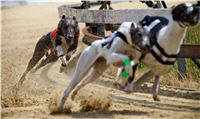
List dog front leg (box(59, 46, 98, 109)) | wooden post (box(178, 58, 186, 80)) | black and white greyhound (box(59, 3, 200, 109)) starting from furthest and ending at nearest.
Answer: wooden post (box(178, 58, 186, 80)) < dog front leg (box(59, 46, 98, 109)) < black and white greyhound (box(59, 3, 200, 109))

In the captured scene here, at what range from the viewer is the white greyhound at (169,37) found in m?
5.87

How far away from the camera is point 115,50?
6.33 meters

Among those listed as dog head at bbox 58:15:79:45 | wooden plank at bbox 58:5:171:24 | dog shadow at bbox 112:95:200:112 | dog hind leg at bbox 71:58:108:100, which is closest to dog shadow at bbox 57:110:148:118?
dog hind leg at bbox 71:58:108:100

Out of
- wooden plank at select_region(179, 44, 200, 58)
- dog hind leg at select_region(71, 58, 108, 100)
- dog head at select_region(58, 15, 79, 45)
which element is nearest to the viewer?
dog hind leg at select_region(71, 58, 108, 100)

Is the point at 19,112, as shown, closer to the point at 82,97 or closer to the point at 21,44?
the point at 82,97

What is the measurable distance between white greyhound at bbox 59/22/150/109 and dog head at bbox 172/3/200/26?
19.0 inches

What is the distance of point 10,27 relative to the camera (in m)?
25.5

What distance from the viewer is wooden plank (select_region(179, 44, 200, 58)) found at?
26.6ft

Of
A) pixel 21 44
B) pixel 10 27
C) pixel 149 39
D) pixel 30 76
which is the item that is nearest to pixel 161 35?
pixel 149 39

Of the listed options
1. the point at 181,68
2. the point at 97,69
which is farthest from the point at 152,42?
the point at 181,68

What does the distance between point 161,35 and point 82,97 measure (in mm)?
1983

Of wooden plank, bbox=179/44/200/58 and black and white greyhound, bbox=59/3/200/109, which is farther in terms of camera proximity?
wooden plank, bbox=179/44/200/58

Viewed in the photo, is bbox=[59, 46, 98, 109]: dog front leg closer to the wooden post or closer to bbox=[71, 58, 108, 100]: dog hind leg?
bbox=[71, 58, 108, 100]: dog hind leg

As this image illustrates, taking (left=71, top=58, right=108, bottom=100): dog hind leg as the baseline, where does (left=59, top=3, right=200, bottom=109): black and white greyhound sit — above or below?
above
